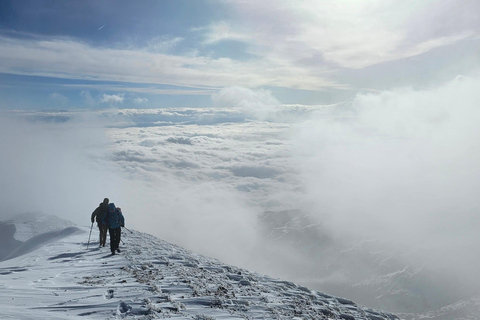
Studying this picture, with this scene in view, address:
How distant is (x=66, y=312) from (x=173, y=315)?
3013 mm

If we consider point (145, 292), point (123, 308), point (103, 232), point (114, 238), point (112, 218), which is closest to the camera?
point (123, 308)

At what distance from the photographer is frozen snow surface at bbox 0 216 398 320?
962cm

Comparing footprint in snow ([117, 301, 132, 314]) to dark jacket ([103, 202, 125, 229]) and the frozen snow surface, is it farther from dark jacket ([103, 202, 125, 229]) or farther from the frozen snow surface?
dark jacket ([103, 202, 125, 229])

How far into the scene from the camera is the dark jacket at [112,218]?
56.1 feet

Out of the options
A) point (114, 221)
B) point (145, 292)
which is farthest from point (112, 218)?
point (145, 292)

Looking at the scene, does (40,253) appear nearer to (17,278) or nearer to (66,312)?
(17,278)

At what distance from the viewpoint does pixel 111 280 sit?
41.8 ft

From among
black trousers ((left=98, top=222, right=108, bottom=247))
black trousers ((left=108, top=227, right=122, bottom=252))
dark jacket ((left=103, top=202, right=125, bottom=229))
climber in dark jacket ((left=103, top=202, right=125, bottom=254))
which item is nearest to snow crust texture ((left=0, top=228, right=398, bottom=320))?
black trousers ((left=108, top=227, right=122, bottom=252))

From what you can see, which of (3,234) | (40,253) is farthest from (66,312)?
(3,234)

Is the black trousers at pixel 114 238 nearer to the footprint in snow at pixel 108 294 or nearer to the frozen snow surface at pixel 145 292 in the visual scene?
the frozen snow surface at pixel 145 292

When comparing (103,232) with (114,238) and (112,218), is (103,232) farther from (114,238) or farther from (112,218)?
(112,218)

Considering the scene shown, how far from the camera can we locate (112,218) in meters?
17.1

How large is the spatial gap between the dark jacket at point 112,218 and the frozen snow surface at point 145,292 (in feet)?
5.54

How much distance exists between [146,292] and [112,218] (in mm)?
6964
